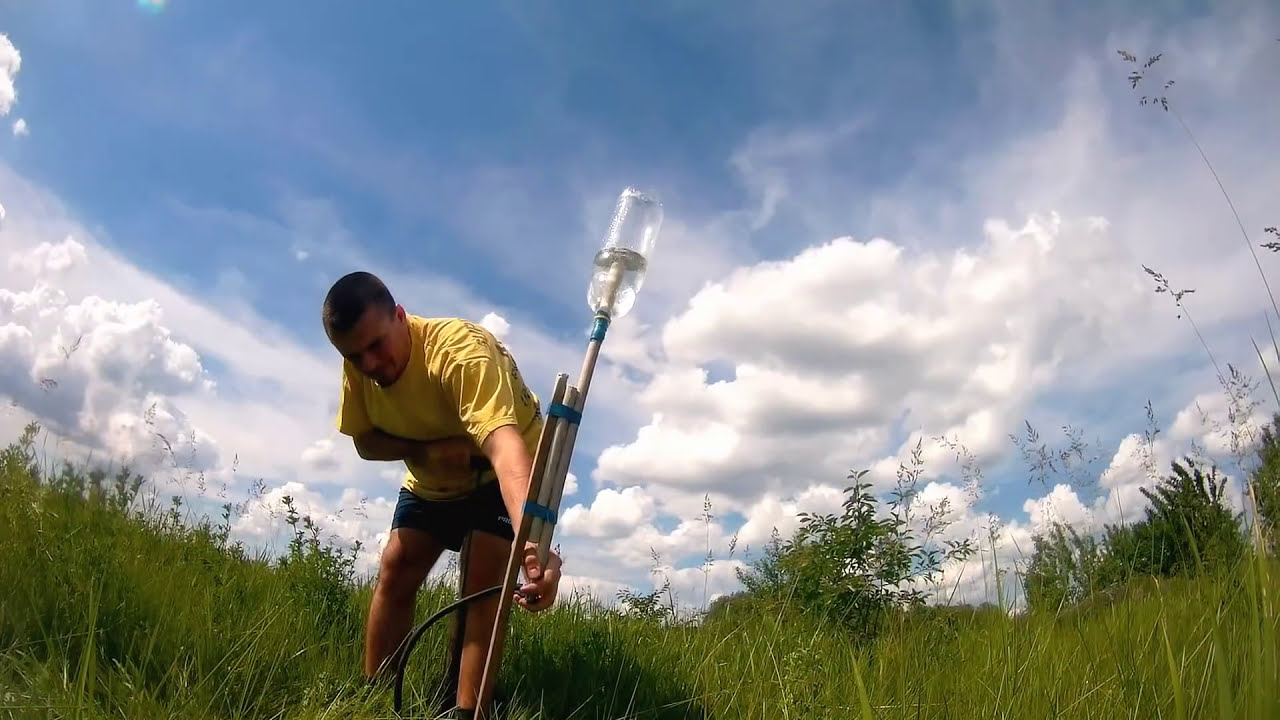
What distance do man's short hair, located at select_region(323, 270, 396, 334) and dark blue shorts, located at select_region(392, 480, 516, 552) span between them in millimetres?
1009

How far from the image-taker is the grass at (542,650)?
292cm

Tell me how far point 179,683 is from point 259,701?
0.30 meters

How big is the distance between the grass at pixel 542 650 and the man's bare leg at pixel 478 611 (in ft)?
0.73

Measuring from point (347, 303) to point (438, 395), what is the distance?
0.58 meters

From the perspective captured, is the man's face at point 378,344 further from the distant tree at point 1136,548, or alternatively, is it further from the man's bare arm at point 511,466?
the distant tree at point 1136,548

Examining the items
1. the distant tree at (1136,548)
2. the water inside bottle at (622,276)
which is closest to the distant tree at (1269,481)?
the distant tree at (1136,548)

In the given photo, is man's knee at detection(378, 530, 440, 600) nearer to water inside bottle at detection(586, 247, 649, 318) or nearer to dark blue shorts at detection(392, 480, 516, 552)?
dark blue shorts at detection(392, 480, 516, 552)

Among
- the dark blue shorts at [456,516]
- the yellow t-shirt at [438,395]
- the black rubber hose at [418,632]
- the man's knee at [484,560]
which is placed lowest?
the black rubber hose at [418,632]

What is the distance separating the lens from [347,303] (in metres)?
3.63

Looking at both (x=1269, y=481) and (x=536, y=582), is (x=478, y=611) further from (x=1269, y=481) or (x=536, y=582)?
(x=1269, y=481)

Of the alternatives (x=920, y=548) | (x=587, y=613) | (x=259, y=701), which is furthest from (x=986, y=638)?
(x=259, y=701)

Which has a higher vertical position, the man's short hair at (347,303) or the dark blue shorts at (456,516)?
the man's short hair at (347,303)

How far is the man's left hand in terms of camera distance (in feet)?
8.20

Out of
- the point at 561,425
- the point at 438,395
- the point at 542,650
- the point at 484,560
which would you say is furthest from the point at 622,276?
the point at 542,650
